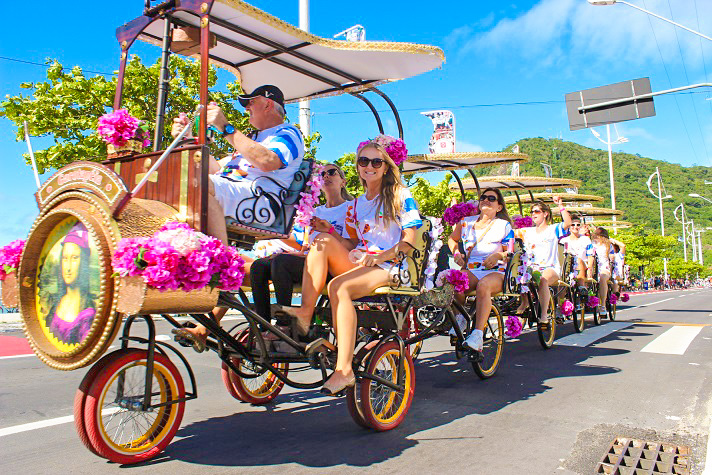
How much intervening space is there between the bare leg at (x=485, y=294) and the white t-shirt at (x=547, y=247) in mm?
2742

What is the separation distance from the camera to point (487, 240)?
6777mm

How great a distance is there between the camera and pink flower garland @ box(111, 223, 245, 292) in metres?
2.78

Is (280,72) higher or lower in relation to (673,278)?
higher

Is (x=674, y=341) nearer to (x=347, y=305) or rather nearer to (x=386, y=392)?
(x=386, y=392)

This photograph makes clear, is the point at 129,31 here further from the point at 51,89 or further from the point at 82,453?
the point at 51,89

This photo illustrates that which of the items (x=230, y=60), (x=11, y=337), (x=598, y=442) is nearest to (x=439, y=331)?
(x=598, y=442)

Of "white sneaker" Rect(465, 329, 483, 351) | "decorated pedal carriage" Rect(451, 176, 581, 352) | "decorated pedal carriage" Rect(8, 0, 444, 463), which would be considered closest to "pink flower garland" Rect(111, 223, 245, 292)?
"decorated pedal carriage" Rect(8, 0, 444, 463)


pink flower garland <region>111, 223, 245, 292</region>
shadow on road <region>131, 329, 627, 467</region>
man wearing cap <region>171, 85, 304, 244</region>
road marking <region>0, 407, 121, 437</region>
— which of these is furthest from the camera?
road marking <region>0, 407, 121, 437</region>

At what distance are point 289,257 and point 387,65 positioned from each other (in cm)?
201

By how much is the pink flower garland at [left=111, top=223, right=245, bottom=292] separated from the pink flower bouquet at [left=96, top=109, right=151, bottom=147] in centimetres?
102

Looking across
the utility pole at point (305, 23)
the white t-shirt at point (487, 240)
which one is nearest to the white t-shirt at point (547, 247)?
the white t-shirt at point (487, 240)

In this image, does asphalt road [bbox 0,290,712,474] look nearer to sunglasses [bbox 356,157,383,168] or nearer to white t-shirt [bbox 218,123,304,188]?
white t-shirt [bbox 218,123,304,188]

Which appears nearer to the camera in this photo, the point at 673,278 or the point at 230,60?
the point at 230,60

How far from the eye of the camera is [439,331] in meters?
5.70
